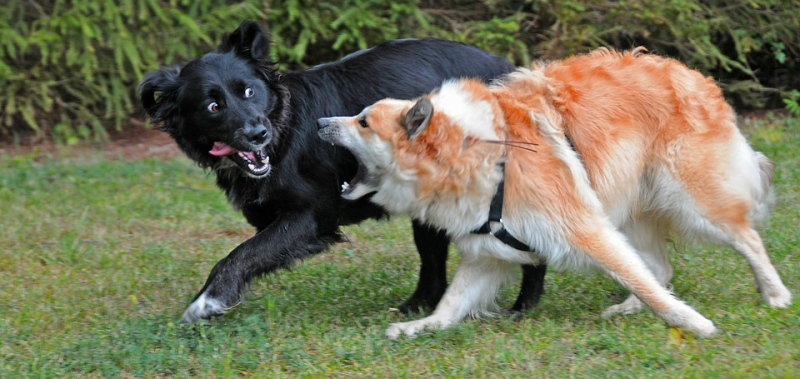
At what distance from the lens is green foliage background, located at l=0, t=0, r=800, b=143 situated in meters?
9.44

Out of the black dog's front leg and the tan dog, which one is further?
the black dog's front leg

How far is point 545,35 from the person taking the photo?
10297mm

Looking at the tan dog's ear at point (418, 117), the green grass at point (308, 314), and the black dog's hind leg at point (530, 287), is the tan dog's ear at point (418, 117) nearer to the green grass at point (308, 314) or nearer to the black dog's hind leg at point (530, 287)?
the green grass at point (308, 314)

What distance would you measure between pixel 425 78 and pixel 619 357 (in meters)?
2.04

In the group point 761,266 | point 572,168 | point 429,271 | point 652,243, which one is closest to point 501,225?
point 572,168

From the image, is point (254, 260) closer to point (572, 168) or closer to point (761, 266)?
point (572, 168)

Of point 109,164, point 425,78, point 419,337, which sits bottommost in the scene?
point 109,164

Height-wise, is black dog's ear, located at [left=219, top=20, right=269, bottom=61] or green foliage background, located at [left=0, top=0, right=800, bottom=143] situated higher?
black dog's ear, located at [left=219, top=20, right=269, bottom=61]

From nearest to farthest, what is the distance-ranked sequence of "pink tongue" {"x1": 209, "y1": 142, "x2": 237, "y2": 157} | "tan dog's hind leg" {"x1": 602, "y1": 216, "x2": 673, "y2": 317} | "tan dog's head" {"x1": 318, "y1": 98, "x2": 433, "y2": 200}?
"tan dog's head" {"x1": 318, "y1": 98, "x2": 433, "y2": 200} < "pink tongue" {"x1": 209, "y1": 142, "x2": 237, "y2": 157} < "tan dog's hind leg" {"x1": 602, "y1": 216, "x2": 673, "y2": 317}

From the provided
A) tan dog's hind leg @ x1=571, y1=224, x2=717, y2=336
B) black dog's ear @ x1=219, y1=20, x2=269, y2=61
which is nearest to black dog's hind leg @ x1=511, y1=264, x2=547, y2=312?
tan dog's hind leg @ x1=571, y1=224, x2=717, y2=336

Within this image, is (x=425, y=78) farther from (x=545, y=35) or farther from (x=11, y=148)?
(x=11, y=148)

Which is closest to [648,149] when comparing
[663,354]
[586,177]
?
[586,177]

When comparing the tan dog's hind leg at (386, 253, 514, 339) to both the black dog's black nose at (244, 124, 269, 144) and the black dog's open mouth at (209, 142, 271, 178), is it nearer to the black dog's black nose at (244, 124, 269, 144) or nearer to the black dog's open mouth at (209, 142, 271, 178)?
the black dog's open mouth at (209, 142, 271, 178)

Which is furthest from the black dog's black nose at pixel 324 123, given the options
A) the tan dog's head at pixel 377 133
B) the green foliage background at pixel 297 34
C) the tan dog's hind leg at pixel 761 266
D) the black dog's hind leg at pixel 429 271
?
the green foliage background at pixel 297 34
